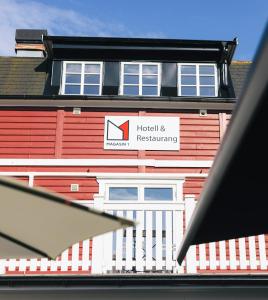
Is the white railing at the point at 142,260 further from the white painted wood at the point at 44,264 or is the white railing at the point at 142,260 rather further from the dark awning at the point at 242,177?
the dark awning at the point at 242,177

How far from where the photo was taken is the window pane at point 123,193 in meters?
11.8

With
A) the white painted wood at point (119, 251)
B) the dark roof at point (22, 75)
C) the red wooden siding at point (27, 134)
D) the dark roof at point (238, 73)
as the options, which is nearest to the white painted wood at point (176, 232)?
the white painted wood at point (119, 251)

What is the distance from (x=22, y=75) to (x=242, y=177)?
1272 centimetres

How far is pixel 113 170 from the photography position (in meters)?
12.2

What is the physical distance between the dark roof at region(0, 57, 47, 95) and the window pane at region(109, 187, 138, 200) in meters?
3.67

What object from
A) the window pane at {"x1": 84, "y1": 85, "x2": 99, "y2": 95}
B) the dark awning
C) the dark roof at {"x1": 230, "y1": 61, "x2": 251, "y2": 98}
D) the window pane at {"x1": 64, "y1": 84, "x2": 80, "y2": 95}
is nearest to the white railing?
the dark awning

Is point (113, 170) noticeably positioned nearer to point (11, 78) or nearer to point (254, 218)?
point (11, 78)

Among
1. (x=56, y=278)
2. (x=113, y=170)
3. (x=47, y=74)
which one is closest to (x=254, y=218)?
(x=56, y=278)

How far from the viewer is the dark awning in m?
1.72

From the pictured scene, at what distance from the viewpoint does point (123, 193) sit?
11875mm

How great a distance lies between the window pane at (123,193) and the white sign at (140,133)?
44.5 inches

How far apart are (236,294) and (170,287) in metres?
0.74

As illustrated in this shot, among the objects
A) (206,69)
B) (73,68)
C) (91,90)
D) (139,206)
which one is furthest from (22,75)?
(139,206)

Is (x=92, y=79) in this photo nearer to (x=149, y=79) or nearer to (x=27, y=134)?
(x=149, y=79)
